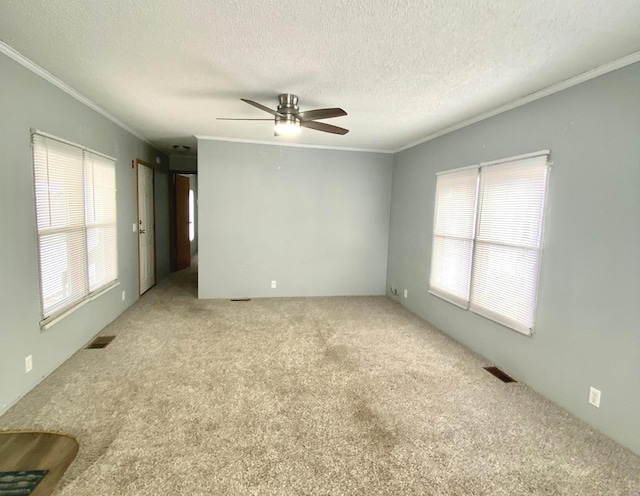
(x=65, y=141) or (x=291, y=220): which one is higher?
(x=65, y=141)

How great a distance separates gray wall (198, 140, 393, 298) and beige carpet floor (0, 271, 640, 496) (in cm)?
165

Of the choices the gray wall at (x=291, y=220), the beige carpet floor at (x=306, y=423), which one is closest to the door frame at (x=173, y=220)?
the gray wall at (x=291, y=220)

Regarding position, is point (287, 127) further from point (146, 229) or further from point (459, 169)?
point (146, 229)

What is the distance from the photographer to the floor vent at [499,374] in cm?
274

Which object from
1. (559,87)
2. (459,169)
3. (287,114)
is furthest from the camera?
(459,169)

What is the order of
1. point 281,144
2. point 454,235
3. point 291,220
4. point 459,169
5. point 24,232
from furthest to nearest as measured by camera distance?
point 291,220
point 281,144
point 454,235
point 459,169
point 24,232

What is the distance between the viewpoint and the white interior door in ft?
15.8

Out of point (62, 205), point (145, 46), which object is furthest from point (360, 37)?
point (62, 205)

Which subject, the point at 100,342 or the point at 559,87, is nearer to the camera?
the point at 559,87

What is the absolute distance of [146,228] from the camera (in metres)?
5.19

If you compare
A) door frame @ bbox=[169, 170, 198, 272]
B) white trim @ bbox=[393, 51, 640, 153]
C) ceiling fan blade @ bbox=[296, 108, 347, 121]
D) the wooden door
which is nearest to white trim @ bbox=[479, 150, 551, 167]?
white trim @ bbox=[393, 51, 640, 153]

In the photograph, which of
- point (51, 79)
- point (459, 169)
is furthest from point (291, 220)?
point (51, 79)

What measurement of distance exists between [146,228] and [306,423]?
4.49m

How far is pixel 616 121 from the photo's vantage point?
6.63 feet
